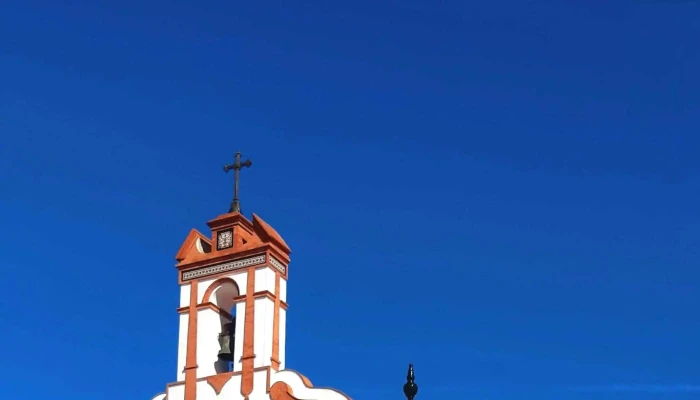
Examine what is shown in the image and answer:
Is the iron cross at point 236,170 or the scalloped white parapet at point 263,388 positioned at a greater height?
the iron cross at point 236,170

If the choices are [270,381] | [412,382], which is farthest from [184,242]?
[412,382]

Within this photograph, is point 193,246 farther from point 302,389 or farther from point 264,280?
point 302,389

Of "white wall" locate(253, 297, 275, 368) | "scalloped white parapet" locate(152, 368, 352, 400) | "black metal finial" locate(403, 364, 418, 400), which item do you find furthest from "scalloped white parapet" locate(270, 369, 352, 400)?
"black metal finial" locate(403, 364, 418, 400)

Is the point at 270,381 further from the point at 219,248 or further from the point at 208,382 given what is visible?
the point at 219,248

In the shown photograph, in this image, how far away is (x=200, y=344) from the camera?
2766cm

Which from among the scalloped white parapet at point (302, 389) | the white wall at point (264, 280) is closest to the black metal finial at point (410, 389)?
the scalloped white parapet at point (302, 389)

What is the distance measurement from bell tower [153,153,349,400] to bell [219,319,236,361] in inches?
0.9

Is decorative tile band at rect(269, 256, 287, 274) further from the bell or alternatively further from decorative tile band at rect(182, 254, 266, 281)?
the bell

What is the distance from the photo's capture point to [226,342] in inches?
1096

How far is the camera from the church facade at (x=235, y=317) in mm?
26375

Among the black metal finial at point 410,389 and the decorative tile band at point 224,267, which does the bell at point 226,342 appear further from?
the black metal finial at point 410,389

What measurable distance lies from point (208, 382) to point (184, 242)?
12.4 ft

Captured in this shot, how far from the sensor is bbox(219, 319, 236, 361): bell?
27703 millimetres

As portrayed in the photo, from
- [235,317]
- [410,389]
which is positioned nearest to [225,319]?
[235,317]
